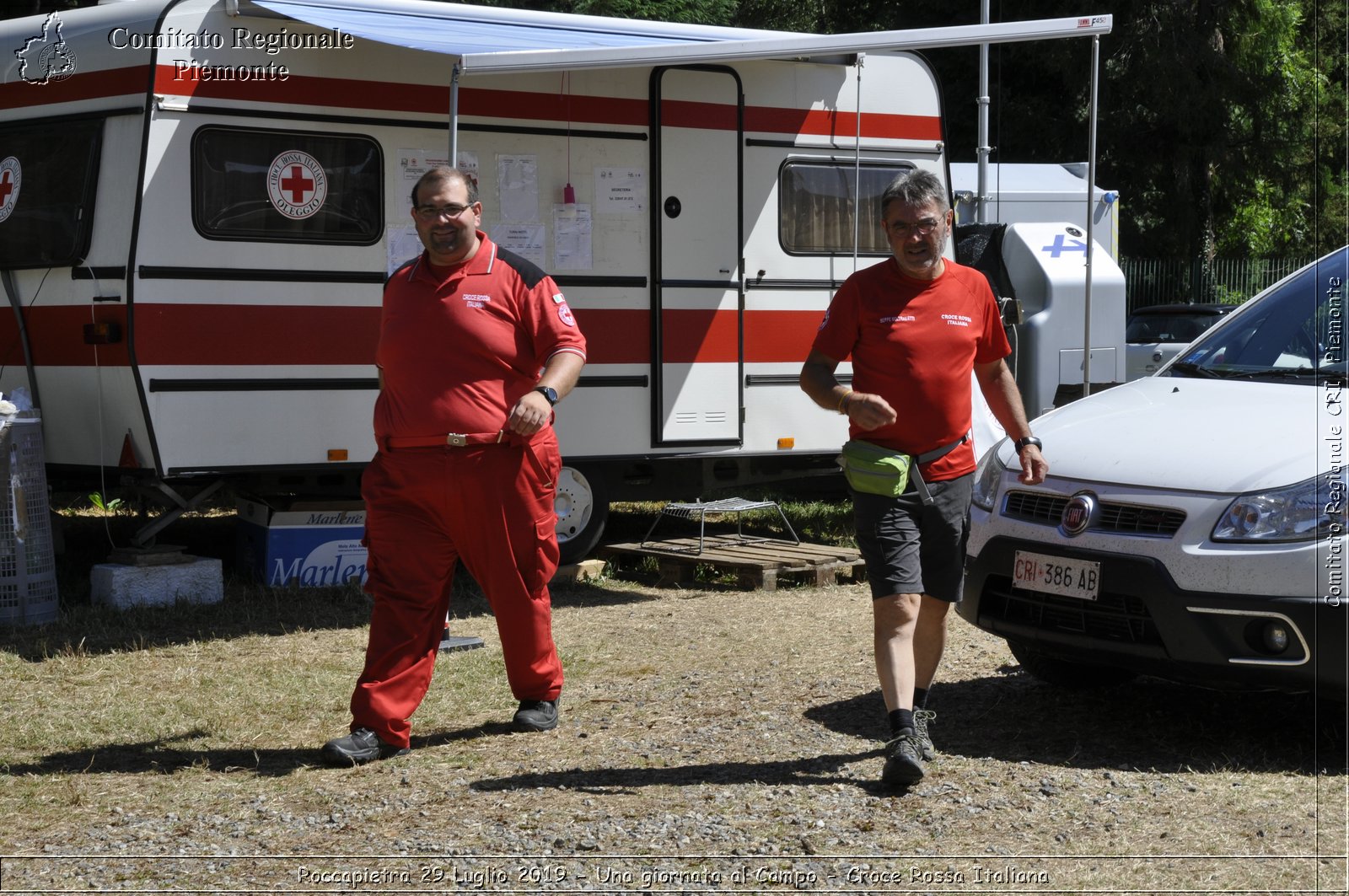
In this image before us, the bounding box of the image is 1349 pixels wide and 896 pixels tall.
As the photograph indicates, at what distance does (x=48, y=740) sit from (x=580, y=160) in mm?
4359

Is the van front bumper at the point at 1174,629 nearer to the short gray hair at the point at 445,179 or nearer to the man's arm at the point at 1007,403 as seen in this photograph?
the man's arm at the point at 1007,403

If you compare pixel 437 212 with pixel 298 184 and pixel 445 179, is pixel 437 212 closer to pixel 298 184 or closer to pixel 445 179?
pixel 445 179

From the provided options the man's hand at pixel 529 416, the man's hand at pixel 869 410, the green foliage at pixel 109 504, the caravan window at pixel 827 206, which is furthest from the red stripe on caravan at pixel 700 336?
the green foliage at pixel 109 504

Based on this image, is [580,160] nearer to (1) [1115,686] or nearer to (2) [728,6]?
(1) [1115,686]

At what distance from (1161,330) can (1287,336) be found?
1064cm

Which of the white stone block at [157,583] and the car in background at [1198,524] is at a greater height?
the car in background at [1198,524]

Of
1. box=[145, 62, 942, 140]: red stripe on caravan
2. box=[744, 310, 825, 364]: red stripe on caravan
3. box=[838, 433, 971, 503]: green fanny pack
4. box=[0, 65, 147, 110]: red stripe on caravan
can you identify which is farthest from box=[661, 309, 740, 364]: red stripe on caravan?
box=[838, 433, 971, 503]: green fanny pack

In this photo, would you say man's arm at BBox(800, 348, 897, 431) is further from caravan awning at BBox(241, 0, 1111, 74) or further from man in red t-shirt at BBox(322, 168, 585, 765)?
caravan awning at BBox(241, 0, 1111, 74)

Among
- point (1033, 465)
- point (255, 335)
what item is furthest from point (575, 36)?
point (1033, 465)

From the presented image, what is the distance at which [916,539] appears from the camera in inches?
184

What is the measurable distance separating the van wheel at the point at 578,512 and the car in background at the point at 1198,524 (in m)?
3.51

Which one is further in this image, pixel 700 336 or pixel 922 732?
pixel 700 336

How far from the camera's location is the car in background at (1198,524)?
459 centimetres

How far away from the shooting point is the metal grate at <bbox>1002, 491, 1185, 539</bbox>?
4824mm
